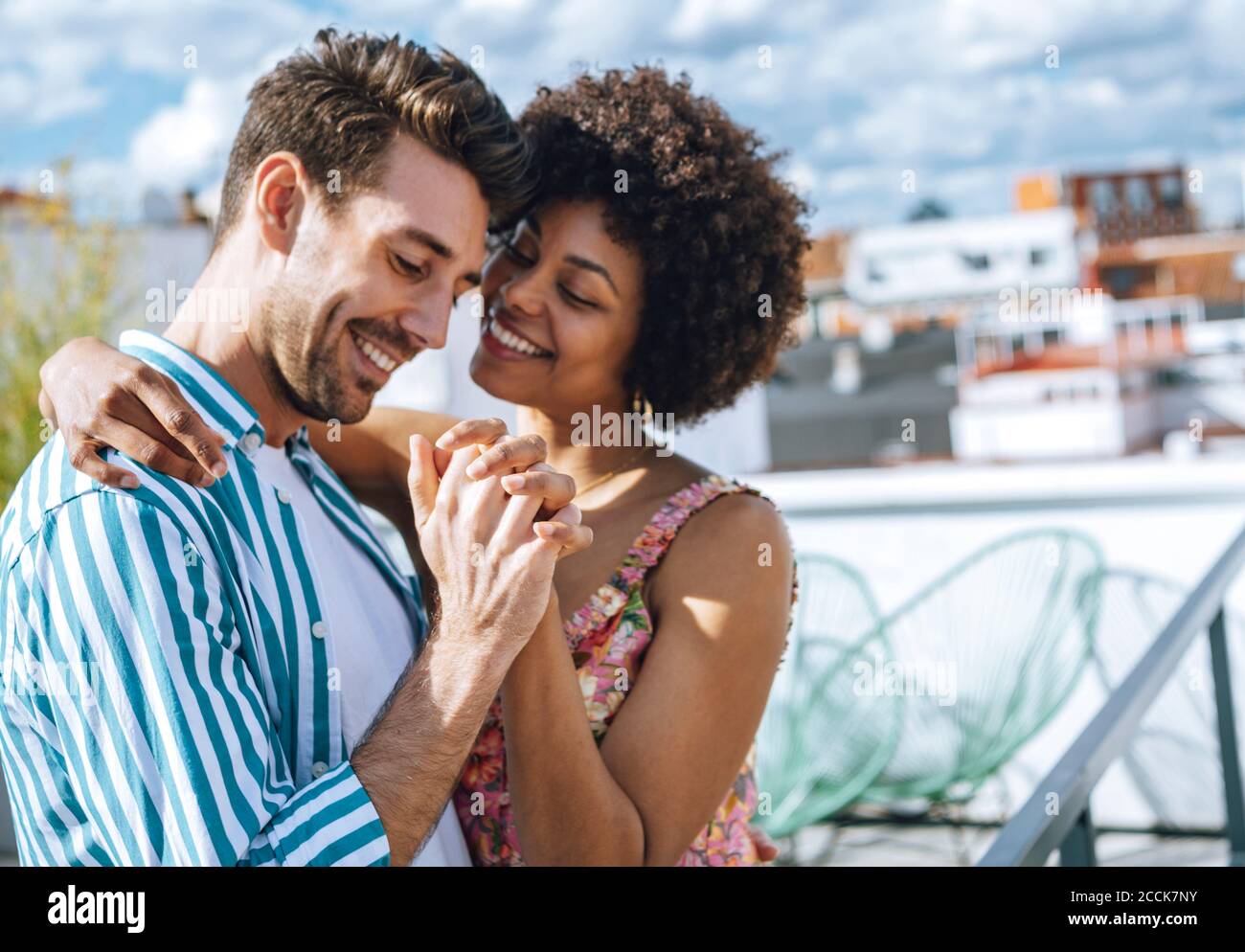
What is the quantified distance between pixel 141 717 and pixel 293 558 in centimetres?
36

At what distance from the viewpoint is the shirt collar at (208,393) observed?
1543mm

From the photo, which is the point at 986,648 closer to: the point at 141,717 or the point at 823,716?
the point at 823,716

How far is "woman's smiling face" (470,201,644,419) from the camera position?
6.30 ft

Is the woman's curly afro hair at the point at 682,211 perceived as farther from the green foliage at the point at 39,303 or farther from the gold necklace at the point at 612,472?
the green foliage at the point at 39,303

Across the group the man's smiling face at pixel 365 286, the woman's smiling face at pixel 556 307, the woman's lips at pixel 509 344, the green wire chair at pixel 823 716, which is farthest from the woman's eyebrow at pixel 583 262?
the green wire chair at pixel 823 716

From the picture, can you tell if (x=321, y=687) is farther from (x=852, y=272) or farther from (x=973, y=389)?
(x=852, y=272)

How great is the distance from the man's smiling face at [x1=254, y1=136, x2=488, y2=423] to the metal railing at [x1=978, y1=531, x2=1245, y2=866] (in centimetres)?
95

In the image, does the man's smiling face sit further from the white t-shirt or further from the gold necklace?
the gold necklace

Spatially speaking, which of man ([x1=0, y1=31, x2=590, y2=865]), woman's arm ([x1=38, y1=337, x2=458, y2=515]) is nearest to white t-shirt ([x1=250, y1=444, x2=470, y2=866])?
man ([x1=0, y1=31, x2=590, y2=865])

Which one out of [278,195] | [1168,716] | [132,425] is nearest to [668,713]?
[132,425]

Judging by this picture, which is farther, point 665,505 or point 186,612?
point 665,505

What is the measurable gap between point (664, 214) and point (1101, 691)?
3.54 metres
